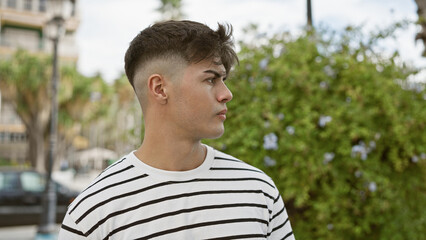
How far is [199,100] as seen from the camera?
5.36 ft

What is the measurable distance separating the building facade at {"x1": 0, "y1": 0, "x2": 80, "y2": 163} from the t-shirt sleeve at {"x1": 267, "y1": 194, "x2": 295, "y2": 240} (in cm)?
4259

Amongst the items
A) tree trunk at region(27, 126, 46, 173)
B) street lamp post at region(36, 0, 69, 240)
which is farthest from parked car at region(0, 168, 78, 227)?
tree trunk at region(27, 126, 46, 173)

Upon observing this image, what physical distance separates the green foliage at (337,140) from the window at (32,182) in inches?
376

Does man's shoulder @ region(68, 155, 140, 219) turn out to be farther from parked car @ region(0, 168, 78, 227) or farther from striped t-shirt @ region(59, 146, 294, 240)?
parked car @ region(0, 168, 78, 227)

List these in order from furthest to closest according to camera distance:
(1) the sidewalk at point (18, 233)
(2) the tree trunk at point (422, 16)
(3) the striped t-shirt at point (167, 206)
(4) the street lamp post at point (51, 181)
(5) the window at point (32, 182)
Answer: (5) the window at point (32, 182)
(1) the sidewalk at point (18, 233)
(4) the street lamp post at point (51, 181)
(2) the tree trunk at point (422, 16)
(3) the striped t-shirt at point (167, 206)

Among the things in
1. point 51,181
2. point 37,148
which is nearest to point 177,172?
point 51,181

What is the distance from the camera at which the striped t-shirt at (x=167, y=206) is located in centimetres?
159

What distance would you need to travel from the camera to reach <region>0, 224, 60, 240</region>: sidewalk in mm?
10984

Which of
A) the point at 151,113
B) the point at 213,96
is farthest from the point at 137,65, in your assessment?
the point at 213,96

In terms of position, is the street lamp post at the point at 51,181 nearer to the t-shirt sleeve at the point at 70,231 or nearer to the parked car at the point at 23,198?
the parked car at the point at 23,198

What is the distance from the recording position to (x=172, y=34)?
1647 millimetres

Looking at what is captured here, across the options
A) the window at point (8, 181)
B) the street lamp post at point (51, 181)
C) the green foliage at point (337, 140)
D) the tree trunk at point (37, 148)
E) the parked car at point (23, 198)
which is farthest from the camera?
the tree trunk at point (37, 148)

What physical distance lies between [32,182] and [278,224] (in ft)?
40.0

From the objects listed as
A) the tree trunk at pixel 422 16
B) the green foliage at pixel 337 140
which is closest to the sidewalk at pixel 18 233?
the green foliage at pixel 337 140
